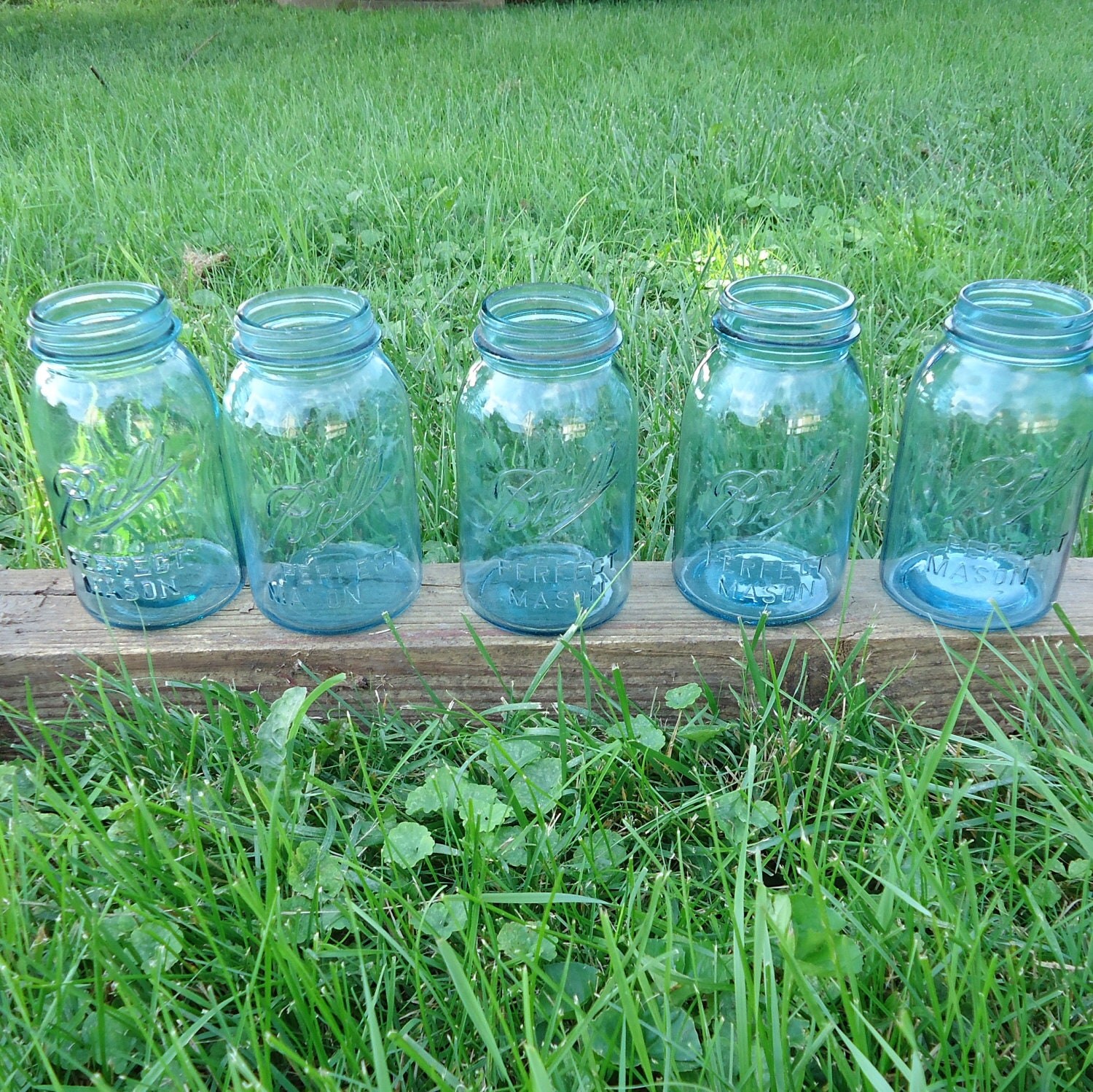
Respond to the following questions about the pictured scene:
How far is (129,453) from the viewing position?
117 centimetres

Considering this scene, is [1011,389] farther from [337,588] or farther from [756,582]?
[337,588]

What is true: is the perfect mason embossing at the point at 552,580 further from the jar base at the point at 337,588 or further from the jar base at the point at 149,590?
the jar base at the point at 149,590

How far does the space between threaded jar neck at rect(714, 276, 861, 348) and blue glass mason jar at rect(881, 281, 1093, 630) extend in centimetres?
13

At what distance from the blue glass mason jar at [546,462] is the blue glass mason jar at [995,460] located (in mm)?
339

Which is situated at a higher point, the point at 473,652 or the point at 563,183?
the point at 563,183

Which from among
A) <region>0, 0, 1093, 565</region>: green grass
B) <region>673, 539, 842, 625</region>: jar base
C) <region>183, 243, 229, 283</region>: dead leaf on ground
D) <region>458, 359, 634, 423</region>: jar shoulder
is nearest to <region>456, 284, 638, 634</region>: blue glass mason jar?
<region>458, 359, 634, 423</region>: jar shoulder

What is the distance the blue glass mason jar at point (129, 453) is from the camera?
1.10 metres

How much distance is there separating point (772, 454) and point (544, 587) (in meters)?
0.31

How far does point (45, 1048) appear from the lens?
0.85m

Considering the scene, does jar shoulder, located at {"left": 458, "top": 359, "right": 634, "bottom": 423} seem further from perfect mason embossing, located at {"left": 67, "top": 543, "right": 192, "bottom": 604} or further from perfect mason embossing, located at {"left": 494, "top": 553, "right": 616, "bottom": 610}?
perfect mason embossing, located at {"left": 67, "top": 543, "right": 192, "bottom": 604}

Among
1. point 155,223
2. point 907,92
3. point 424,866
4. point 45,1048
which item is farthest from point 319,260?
point 907,92

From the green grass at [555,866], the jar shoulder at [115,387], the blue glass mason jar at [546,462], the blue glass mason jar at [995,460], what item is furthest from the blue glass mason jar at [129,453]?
the blue glass mason jar at [995,460]

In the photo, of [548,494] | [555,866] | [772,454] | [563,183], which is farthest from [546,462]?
[563,183]

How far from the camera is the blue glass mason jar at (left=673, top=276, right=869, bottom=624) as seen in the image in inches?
44.3
